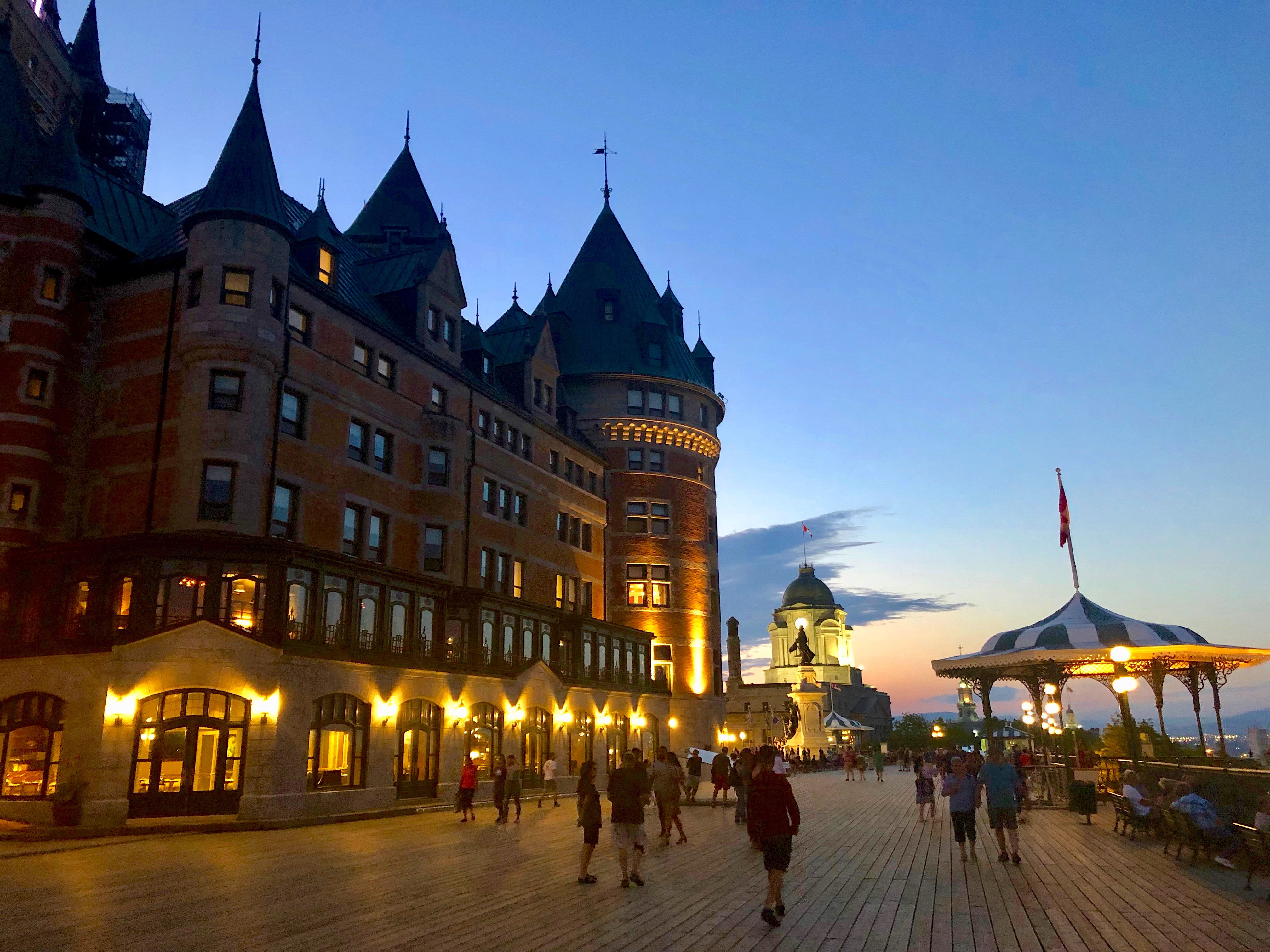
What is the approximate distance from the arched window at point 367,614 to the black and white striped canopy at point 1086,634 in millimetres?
20017

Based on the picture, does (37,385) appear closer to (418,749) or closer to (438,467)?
(438,467)

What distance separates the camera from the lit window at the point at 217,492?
97.3ft

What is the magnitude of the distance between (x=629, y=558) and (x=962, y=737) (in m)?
134

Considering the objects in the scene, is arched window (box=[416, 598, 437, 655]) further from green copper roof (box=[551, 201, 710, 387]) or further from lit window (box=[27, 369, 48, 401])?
green copper roof (box=[551, 201, 710, 387])

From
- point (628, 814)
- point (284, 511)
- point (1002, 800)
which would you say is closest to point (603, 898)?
→ point (628, 814)

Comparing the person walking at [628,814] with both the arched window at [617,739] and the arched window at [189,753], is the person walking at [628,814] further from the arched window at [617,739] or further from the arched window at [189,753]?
the arched window at [617,739]

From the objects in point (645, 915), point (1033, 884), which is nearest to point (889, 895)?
point (1033, 884)

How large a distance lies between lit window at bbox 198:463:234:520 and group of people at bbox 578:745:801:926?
15702mm

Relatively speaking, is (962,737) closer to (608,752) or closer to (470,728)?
(608,752)

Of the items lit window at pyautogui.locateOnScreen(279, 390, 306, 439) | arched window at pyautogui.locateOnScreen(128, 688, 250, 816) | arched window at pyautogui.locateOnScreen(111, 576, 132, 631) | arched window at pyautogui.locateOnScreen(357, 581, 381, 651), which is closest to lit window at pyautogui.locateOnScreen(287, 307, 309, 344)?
lit window at pyautogui.locateOnScreen(279, 390, 306, 439)

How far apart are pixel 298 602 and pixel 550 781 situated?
1483 centimetres

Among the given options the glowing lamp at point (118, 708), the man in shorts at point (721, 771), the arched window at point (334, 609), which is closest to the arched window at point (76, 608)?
the glowing lamp at point (118, 708)

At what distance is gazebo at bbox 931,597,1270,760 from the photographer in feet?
88.6

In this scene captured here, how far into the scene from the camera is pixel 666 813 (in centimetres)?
2058
